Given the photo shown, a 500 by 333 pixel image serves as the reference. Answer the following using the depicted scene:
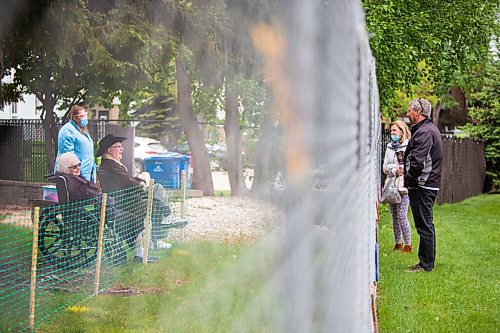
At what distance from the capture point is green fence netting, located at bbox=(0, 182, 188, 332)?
170 cm

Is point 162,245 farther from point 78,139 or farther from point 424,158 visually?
point 424,158

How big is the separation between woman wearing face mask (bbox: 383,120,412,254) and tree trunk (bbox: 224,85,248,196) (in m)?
6.09

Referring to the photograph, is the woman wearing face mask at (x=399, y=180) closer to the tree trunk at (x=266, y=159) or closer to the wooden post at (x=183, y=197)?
the wooden post at (x=183, y=197)

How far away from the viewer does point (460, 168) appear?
46.8 ft

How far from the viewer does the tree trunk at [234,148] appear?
3.22ft

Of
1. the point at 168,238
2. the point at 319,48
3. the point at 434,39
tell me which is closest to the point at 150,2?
the point at 168,238

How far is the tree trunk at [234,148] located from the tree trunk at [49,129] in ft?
2.88

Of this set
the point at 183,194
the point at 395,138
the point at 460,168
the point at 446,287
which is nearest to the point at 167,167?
the point at 183,194

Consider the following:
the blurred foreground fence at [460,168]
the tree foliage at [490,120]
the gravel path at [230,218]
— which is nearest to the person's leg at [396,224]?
the blurred foreground fence at [460,168]

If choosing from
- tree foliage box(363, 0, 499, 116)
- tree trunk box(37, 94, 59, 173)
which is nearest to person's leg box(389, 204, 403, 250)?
tree foliage box(363, 0, 499, 116)

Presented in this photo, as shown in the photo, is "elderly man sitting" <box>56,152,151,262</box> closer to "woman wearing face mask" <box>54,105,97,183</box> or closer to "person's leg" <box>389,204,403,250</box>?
"woman wearing face mask" <box>54,105,97,183</box>

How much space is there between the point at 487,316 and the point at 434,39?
6.67m

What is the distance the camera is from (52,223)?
2461mm

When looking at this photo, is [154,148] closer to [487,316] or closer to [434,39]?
[487,316]
